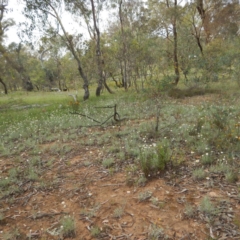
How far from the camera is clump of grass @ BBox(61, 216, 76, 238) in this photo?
3.20m

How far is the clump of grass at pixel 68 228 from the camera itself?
320 cm

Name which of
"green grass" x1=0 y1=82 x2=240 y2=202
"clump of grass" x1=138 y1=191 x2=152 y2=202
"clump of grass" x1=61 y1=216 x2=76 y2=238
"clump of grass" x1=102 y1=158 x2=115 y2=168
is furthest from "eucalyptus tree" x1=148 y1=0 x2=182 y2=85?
"clump of grass" x1=61 y1=216 x2=76 y2=238

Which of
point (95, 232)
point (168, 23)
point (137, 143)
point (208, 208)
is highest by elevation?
point (168, 23)

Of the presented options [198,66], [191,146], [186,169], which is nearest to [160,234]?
[186,169]

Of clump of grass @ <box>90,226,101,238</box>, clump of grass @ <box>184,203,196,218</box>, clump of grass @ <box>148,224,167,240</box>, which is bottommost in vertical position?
clump of grass @ <box>90,226,101,238</box>

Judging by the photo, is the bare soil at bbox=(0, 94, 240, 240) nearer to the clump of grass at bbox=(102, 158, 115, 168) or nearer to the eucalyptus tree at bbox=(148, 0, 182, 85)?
the clump of grass at bbox=(102, 158, 115, 168)

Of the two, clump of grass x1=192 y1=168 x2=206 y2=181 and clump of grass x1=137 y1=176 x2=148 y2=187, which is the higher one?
clump of grass x1=192 y1=168 x2=206 y2=181

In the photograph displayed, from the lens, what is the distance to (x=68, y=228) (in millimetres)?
3242

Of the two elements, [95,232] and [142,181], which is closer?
[95,232]

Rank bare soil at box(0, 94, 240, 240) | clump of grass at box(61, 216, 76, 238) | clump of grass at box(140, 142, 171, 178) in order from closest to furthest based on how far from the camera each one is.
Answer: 1. bare soil at box(0, 94, 240, 240)
2. clump of grass at box(61, 216, 76, 238)
3. clump of grass at box(140, 142, 171, 178)

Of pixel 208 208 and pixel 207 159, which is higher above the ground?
pixel 207 159

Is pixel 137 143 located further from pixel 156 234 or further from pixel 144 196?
pixel 156 234

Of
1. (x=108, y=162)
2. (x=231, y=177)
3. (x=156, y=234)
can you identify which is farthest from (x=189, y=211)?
(x=108, y=162)

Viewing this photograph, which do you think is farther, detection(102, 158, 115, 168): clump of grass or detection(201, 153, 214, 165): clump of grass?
detection(102, 158, 115, 168): clump of grass
